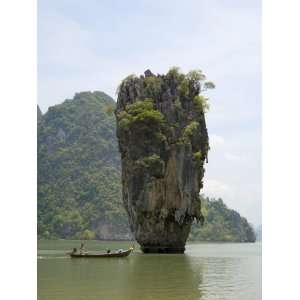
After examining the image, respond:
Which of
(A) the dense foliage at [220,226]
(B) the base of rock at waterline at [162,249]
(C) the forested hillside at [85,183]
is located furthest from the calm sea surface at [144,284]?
(A) the dense foliage at [220,226]

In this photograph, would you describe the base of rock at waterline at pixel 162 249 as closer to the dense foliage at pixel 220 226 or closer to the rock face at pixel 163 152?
the rock face at pixel 163 152

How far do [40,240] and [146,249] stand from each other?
82.7 ft

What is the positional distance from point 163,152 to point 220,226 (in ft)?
112

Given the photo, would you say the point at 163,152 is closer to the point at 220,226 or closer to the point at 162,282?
the point at 162,282

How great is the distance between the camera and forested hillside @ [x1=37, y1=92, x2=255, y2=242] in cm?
4934

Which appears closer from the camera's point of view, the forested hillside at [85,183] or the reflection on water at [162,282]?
the reflection on water at [162,282]

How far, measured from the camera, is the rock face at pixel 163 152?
20.3 meters

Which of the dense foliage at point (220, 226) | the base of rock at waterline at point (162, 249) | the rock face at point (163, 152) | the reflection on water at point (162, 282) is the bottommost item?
the dense foliage at point (220, 226)

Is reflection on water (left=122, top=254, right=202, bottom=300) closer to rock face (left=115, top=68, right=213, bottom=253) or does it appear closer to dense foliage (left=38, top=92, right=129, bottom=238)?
rock face (left=115, top=68, right=213, bottom=253)

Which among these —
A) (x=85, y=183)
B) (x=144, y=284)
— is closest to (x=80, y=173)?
(x=85, y=183)

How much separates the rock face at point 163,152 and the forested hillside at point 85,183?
26.5 meters

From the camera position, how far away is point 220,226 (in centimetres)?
5347

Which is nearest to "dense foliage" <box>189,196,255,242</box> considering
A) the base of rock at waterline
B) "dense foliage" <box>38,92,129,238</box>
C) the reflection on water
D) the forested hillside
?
the forested hillside
